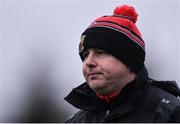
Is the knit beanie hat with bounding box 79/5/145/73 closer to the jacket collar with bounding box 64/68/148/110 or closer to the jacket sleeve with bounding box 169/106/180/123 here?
the jacket collar with bounding box 64/68/148/110

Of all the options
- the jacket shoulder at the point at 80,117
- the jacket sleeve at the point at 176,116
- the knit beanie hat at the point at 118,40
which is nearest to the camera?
the jacket sleeve at the point at 176,116

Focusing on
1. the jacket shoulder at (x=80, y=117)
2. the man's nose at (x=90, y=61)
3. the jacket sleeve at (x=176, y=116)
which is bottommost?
the jacket sleeve at (x=176, y=116)

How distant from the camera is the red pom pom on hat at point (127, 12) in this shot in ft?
18.5

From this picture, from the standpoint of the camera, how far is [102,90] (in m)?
5.30

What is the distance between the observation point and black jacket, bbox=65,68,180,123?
519 cm

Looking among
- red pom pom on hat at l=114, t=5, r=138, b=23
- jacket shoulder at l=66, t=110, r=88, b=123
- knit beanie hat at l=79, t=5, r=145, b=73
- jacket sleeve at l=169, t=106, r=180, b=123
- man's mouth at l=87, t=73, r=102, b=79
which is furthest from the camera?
red pom pom on hat at l=114, t=5, r=138, b=23

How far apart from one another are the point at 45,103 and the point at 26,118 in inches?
60.3

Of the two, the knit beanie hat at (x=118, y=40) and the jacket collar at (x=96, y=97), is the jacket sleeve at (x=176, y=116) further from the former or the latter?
the knit beanie hat at (x=118, y=40)

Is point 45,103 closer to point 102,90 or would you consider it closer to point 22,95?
point 22,95

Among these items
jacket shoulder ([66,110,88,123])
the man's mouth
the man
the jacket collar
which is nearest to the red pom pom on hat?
the man

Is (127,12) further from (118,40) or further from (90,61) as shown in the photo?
(90,61)

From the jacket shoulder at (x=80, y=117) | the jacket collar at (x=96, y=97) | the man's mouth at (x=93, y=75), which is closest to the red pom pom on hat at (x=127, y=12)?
the jacket collar at (x=96, y=97)

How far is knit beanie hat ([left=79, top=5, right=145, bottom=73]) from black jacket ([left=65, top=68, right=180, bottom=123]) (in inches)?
4.4

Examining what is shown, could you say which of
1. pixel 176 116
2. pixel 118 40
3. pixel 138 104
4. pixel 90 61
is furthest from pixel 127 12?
pixel 176 116
